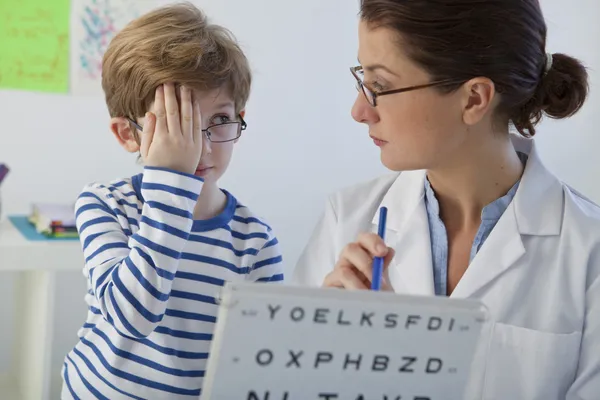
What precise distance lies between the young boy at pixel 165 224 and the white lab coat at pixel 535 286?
0.90ft

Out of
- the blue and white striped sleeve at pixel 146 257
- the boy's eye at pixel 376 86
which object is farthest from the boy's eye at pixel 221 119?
the boy's eye at pixel 376 86

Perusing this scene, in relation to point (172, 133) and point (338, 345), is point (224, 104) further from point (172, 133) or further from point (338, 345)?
point (338, 345)

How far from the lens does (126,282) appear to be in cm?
118

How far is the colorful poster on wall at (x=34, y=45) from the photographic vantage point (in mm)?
2504

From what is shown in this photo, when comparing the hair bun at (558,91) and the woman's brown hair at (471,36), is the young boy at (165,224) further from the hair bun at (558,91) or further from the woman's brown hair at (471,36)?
the hair bun at (558,91)

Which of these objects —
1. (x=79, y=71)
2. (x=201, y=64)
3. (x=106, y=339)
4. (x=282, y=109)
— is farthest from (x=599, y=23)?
(x=106, y=339)

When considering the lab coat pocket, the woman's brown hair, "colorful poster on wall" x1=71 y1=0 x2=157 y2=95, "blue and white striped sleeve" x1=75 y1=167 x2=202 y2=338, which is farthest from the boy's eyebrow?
"colorful poster on wall" x1=71 y1=0 x2=157 y2=95

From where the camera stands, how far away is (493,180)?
135 cm

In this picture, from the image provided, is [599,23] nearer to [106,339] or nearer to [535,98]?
[535,98]

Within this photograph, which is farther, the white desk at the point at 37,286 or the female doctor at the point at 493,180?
the white desk at the point at 37,286

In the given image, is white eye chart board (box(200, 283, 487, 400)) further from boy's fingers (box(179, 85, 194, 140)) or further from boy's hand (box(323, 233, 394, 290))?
boy's fingers (box(179, 85, 194, 140))

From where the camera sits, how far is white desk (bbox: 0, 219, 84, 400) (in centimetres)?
201

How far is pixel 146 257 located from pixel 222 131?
0.28 metres

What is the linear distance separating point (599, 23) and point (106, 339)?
2769mm
